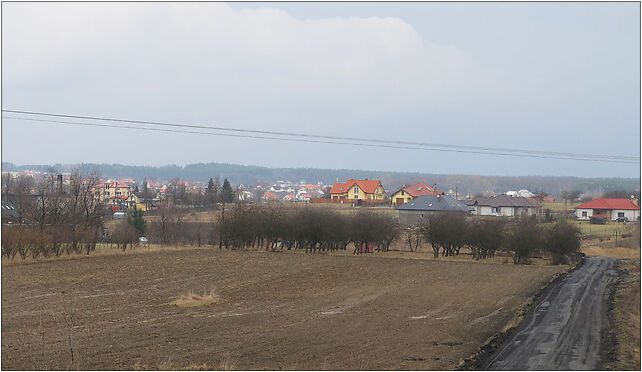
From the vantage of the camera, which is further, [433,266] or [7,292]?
[433,266]

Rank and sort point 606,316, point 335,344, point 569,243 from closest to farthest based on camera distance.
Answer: point 335,344, point 606,316, point 569,243

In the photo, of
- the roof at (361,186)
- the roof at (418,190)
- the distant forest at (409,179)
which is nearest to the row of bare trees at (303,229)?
the roof at (418,190)

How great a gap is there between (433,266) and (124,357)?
75.4ft

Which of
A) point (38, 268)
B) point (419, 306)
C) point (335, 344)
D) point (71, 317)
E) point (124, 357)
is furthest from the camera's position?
point (38, 268)

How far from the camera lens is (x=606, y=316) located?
17453 mm

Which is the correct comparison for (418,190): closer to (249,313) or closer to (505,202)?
(505,202)

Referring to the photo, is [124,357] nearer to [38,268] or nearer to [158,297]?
[158,297]

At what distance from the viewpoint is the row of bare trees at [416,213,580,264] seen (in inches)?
1389

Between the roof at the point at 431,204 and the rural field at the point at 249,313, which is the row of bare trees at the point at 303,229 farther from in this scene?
the roof at the point at 431,204

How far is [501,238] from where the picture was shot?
3622cm

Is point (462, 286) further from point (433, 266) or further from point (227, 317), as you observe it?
point (227, 317)

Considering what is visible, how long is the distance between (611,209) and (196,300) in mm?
60334

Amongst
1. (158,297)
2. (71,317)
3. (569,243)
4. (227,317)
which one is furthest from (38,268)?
(569,243)

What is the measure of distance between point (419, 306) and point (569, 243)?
20.0 metres
